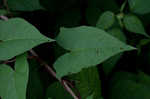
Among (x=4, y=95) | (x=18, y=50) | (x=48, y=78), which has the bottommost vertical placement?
(x=48, y=78)

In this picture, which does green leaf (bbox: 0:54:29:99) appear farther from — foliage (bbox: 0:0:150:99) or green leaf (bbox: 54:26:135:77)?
green leaf (bbox: 54:26:135:77)

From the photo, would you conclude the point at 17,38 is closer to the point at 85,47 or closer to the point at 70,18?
the point at 85,47

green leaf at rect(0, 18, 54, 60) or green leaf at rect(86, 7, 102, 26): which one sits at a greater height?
green leaf at rect(0, 18, 54, 60)

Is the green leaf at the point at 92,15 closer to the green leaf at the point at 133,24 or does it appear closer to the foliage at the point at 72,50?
the foliage at the point at 72,50

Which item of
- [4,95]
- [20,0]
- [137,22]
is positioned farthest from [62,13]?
[4,95]

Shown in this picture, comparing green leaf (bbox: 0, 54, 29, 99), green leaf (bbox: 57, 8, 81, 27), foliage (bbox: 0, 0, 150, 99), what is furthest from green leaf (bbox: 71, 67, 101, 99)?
green leaf (bbox: 57, 8, 81, 27)

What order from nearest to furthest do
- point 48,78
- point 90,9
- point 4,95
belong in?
point 4,95 < point 48,78 < point 90,9

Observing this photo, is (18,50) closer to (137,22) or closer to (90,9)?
(137,22)
